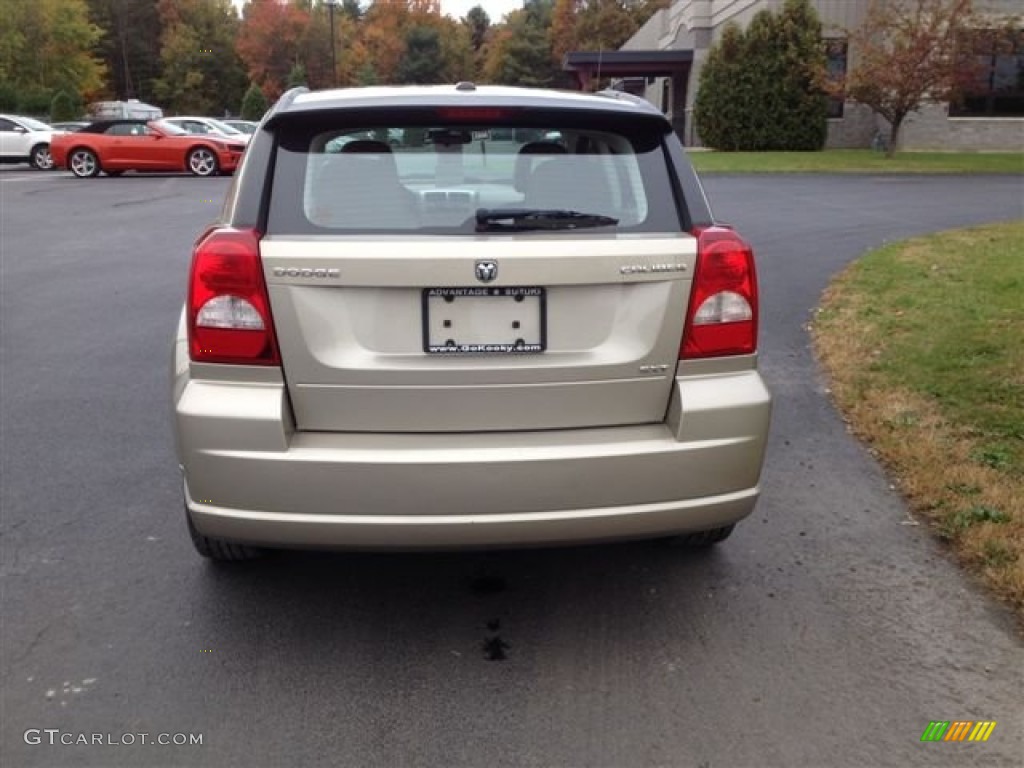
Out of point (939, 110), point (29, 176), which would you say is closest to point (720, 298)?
point (29, 176)

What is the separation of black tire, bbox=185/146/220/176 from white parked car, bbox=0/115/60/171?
20.9 feet

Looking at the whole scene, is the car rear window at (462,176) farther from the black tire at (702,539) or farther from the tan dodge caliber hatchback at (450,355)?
the black tire at (702,539)

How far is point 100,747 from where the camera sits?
8.84 ft

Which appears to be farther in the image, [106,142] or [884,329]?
[106,142]

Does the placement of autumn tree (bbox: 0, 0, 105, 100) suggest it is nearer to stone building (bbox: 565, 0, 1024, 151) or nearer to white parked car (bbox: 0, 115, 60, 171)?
white parked car (bbox: 0, 115, 60, 171)

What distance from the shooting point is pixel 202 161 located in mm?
24859

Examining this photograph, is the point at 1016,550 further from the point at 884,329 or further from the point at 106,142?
the point at 106,142

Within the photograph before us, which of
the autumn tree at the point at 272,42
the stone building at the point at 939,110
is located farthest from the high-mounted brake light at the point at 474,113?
the autumn tree at the point at 272,42

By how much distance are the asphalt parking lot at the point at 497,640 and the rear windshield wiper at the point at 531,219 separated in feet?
→ 4.47

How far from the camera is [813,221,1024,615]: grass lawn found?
407 centimetres

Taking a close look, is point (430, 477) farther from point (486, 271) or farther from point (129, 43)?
point (129, 43)

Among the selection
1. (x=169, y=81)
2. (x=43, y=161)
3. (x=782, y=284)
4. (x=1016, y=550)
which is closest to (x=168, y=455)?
(x=1016, y=550)

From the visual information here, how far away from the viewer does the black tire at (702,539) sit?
3695 mm

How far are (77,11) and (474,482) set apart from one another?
74.0m
